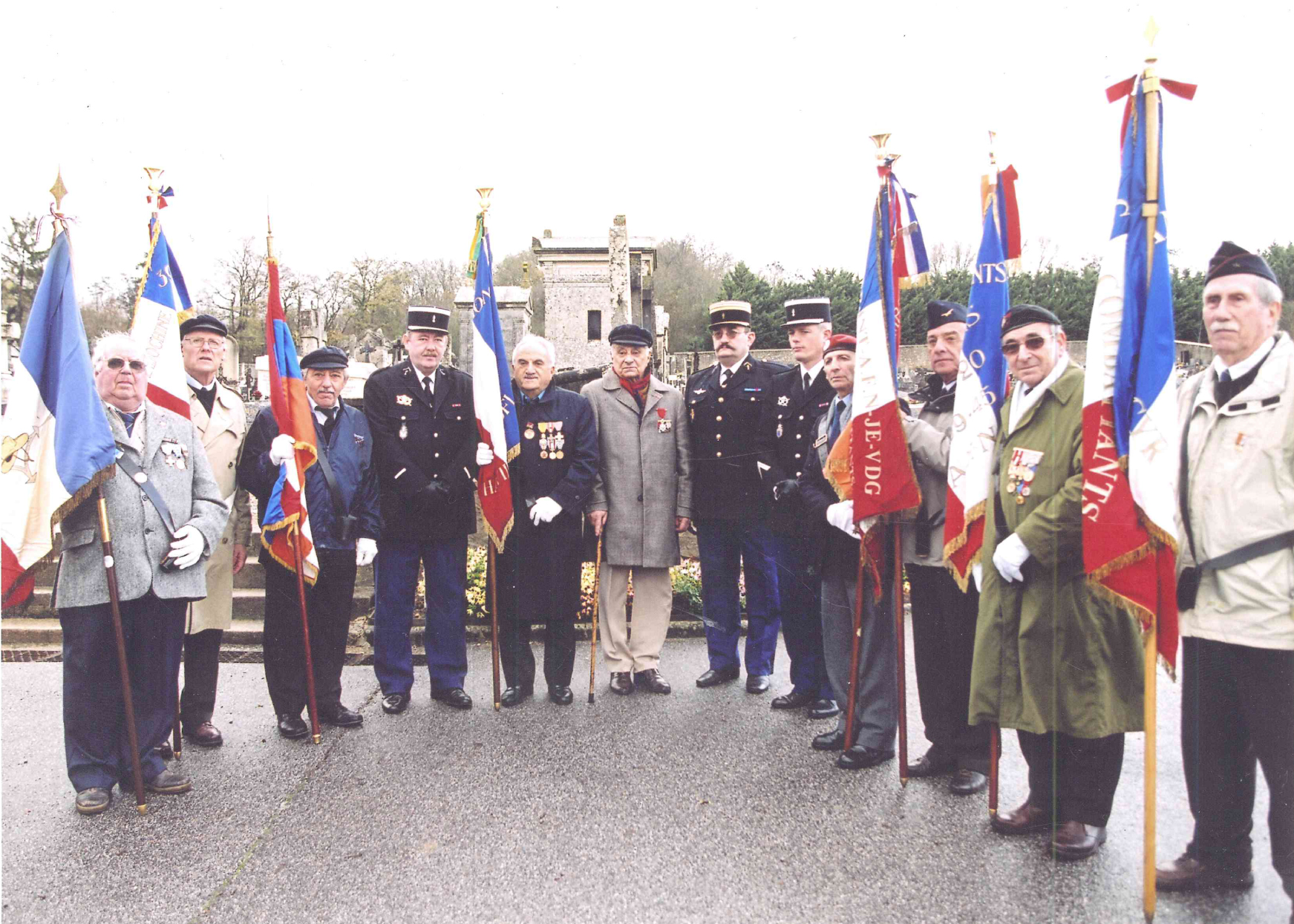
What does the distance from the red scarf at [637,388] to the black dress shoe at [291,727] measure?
2713 millimetres

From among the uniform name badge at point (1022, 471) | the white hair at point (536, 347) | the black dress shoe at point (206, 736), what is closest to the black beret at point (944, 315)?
the uniform name badge at point (1022, 471)

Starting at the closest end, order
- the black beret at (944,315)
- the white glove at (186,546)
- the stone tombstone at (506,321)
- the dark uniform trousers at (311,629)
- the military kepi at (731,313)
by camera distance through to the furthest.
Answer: the white glove at (186,546)
the black beret at (944,315)
the dark uniform trousers at (311,629)
the military kepi at (731,313)
the stone tombstone at (506,321)

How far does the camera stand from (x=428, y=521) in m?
4.99

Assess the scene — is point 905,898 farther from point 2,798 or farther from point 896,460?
point 2,798

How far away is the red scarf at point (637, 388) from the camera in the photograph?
5.45m

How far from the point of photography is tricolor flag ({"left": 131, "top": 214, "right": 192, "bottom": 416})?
4.23 metres

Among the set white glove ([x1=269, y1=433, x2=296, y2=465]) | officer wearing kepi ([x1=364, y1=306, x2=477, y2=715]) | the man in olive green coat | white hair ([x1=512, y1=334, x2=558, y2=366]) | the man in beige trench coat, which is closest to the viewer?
the man in olive green coat

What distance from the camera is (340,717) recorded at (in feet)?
15.3

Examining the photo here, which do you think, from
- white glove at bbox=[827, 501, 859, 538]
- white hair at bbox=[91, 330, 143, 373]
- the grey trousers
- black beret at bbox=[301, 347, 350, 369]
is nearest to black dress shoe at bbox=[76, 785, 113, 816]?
white hair at bbox=[91, 330, 143, 373]

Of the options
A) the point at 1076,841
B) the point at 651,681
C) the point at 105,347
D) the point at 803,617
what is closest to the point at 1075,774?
the point at 1076,841

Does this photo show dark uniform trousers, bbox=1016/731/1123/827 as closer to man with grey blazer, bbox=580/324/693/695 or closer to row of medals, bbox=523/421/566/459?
man with grey blazer, bbox=580/324/693/695

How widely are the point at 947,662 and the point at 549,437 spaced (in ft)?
8.67

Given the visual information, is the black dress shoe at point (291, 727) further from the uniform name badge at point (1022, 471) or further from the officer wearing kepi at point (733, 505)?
the uniform name badge at point (1022, 471)

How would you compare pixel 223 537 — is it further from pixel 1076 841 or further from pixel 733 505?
pixel 1076 841
